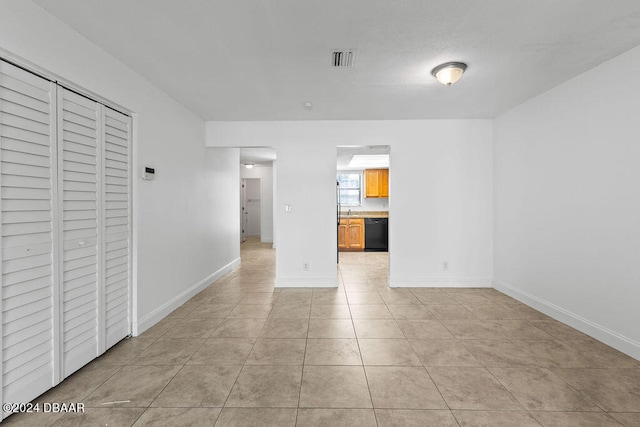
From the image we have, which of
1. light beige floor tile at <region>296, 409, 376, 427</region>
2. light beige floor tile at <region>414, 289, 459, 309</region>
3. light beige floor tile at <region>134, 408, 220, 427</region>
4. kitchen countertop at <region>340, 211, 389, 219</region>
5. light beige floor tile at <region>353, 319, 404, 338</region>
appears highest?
kitchen countertop at <region>340, 211, 389, 219</region>

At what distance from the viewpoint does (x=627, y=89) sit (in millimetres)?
2217

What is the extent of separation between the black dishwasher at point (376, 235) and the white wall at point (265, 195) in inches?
126

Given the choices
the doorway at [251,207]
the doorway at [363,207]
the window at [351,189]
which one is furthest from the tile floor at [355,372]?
the doorway at [251,207]

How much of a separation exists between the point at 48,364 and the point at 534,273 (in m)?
4.59

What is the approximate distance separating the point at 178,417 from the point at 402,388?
142cm

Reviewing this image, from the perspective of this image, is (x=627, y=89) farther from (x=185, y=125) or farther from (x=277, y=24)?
(x=185, y=125)

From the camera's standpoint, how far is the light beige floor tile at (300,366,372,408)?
1.67 m

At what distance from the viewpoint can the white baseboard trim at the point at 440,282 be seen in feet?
13.1

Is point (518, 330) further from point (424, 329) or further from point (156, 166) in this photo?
point (156, 166)

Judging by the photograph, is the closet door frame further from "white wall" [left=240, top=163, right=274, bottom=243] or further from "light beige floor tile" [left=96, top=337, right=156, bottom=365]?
"white wall" [left=240, top=163, right=274, bottom=243]

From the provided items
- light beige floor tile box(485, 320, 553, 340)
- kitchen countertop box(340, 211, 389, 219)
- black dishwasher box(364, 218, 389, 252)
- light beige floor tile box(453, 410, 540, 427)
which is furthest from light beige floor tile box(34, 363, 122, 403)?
black dishwasher box(364, 218, 389, 252)

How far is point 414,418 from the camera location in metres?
1.55

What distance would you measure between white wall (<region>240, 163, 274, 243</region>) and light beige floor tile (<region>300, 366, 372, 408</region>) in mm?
6885

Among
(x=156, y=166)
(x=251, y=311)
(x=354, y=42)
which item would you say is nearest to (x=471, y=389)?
(x=251, y=311)
